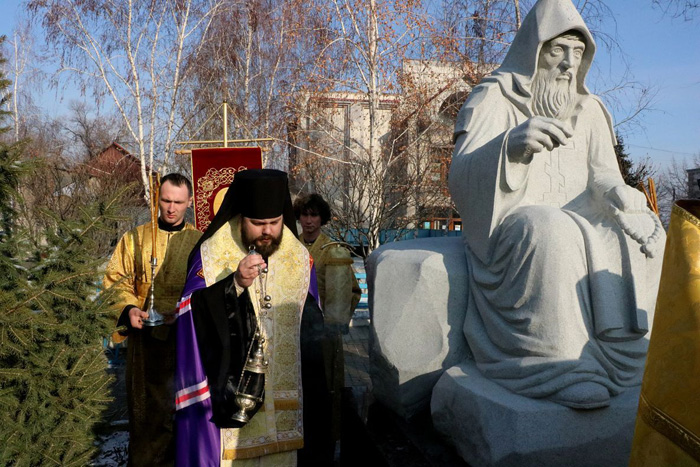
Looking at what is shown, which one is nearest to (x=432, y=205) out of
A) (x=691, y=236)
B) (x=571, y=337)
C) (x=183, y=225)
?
(x=183, y=225)

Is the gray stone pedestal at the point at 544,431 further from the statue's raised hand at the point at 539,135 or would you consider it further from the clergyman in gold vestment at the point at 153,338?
the clergyman in gold vestment at the point at 153,338

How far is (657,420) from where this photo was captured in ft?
5.02

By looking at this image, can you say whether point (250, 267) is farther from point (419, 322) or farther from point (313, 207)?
point (313, 207)

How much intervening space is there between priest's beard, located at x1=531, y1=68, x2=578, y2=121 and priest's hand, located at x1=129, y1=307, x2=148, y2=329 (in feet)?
8.97

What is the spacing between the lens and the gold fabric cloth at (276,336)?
2.80 metres

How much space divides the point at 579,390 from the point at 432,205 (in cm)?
1039

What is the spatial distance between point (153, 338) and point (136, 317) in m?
0.51

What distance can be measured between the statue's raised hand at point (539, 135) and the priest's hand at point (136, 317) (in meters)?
2.36

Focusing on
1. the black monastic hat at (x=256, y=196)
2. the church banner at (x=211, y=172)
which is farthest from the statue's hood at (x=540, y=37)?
the church banner at (x=211, y=172)

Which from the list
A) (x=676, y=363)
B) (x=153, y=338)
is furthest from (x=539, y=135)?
(x=153, y=338)

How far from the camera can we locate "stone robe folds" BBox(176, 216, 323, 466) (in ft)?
8.59

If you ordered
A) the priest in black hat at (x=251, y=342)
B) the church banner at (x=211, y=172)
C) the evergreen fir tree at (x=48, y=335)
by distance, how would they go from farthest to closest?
the church banner at (x=211, y=172) < the priest in black hat at (x=251, y=342) < the evergreen fir tree at (x=48, y=335)

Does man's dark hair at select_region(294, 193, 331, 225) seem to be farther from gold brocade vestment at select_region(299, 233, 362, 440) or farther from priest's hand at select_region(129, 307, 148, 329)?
priest's hand at select_region(129, 307, 148, 329)

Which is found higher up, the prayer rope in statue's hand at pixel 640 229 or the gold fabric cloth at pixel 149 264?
the prayer rope in statue's hand at pixel 640 229
